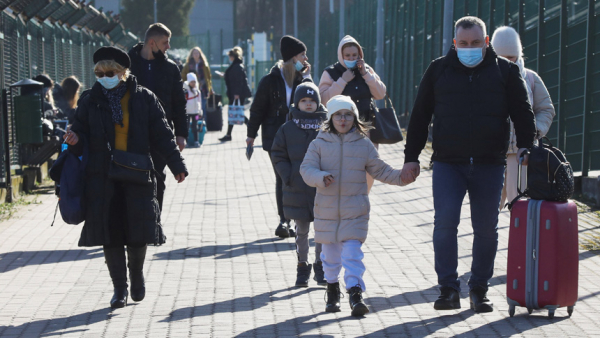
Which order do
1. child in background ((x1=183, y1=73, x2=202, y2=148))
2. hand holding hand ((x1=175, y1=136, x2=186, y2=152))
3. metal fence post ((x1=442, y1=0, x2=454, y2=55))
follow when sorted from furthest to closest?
child in background ((x1=183, y1=73, x2=202, y2=148)), metal fence post ((x1=442, y1=0, x2=454, y2=55)), hand holding hand ((x1=175, y1=136, x2=186, y2=152))

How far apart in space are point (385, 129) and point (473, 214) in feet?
6.94

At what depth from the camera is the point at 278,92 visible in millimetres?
9641

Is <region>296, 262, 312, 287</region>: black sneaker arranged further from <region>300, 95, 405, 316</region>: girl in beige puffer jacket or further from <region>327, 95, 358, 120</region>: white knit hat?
<region>327, 95, 358, 120</region>: white knit hat

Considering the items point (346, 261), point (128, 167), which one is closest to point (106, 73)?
point (128, 167)

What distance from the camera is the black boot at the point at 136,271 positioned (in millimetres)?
6855

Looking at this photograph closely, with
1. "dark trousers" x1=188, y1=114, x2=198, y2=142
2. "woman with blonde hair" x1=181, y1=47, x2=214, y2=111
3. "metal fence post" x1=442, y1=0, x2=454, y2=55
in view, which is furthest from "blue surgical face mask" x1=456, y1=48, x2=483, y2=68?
"dark trousers" x1=188, y1=114, x2=198, y2=142

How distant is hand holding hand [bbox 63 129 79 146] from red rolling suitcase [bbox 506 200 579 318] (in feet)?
8.90

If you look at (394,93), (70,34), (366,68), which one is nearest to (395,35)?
(394,93)

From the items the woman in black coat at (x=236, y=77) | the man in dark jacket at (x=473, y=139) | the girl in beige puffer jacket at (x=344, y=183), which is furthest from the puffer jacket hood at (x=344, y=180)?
the woman in black coat at (x=236, y=77)

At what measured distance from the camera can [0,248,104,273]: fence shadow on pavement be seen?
8.52m

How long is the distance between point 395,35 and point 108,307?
20.6m

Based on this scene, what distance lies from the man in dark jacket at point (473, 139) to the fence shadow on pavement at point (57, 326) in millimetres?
2059

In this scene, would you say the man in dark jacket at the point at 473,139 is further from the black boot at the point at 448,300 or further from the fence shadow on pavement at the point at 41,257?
the fence shadow on pavement at the point at 41,257

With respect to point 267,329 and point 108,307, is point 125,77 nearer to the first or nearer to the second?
point 108,307
